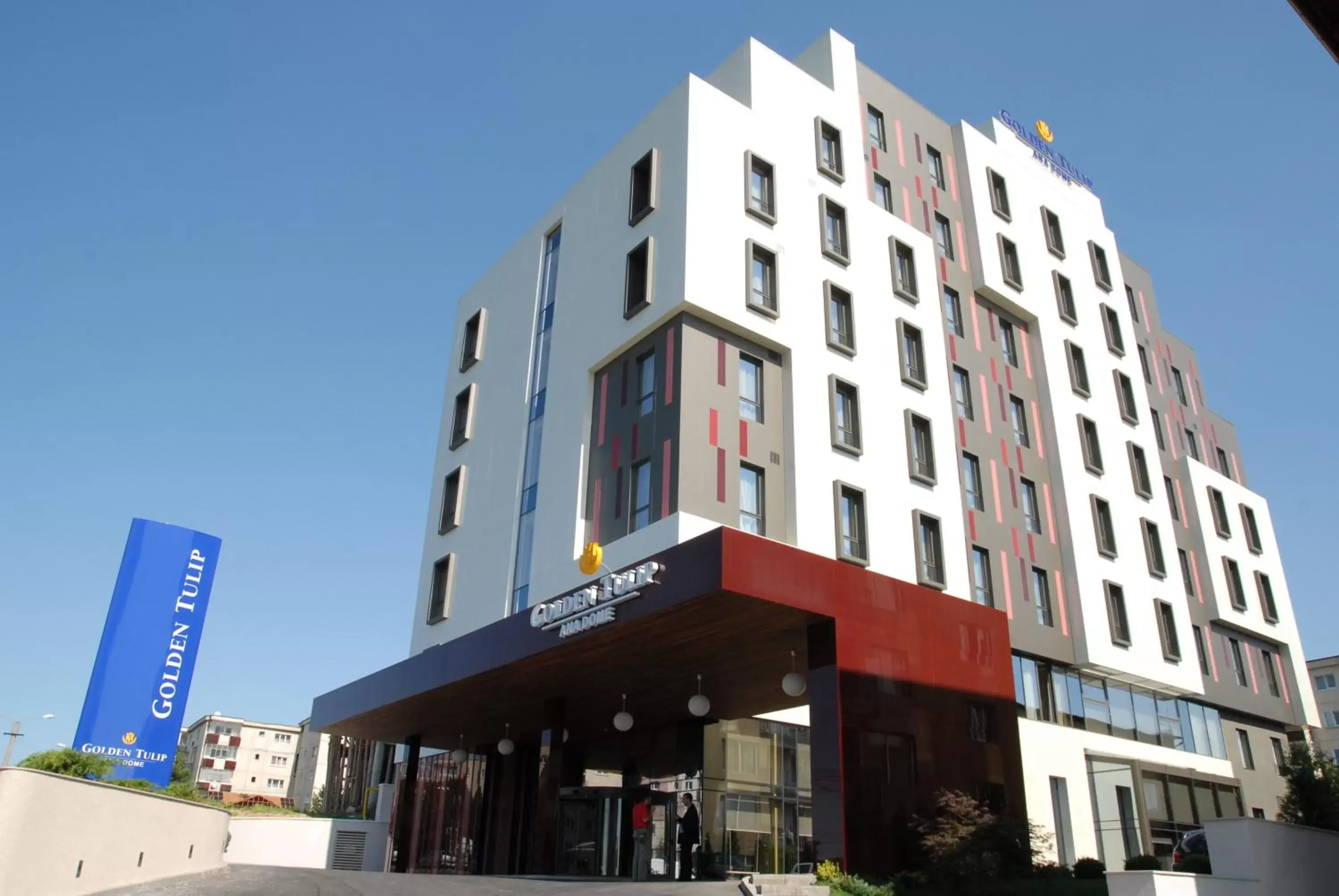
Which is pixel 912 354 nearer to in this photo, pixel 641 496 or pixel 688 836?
pixel 641 496

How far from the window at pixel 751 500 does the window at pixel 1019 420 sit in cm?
1362

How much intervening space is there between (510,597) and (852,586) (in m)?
13.1

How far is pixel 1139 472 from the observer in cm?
4022

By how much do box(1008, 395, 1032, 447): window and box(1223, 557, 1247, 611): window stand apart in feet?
48.4

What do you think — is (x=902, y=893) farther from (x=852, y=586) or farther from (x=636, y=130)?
(x=636, y=130)

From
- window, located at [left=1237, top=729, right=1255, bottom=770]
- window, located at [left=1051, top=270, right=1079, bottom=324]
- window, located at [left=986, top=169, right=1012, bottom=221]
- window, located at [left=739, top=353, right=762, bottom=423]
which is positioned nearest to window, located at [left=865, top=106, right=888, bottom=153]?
window, located at [left=986, top=169, right=1012, bottom=221]

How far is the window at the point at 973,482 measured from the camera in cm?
3306

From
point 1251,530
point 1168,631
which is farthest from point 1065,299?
point 1251,530

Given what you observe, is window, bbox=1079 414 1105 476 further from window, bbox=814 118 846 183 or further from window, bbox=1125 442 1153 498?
window, bbox=814 118 846 183

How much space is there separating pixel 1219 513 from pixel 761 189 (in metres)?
29.8

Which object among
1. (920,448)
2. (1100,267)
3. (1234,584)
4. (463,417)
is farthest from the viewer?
(1234,584)

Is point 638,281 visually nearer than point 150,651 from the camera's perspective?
Yes

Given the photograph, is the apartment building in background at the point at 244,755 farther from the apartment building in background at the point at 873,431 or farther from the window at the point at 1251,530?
the window at the point at 1251,530

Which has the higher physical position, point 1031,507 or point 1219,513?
point 1219,513
